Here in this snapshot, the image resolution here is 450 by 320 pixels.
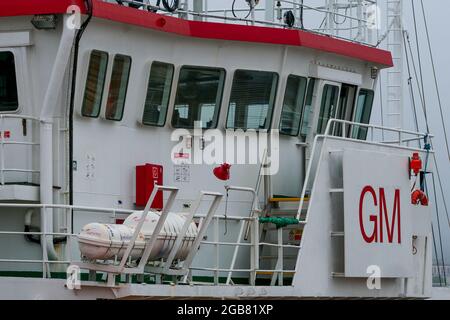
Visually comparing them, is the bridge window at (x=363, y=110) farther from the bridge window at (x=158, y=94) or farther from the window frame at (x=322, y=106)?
the bridge window at (x=158, y=94)

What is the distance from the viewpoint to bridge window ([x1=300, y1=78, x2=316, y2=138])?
19.0 meters

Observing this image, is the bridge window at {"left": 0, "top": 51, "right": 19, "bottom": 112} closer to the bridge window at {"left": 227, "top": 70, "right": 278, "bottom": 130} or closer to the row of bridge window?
the row of bridge window

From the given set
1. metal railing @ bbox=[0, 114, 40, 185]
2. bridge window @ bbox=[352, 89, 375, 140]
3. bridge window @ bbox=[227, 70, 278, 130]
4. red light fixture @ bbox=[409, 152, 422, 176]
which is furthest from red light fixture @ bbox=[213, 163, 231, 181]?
bridge window @ bbox=[352, 89, 375, 140]

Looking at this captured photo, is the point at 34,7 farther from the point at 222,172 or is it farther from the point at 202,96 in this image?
the point at 222,172

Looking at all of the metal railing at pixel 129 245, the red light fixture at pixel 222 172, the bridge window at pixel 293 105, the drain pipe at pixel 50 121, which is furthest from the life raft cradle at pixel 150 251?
the bridge window at pixel 293 105

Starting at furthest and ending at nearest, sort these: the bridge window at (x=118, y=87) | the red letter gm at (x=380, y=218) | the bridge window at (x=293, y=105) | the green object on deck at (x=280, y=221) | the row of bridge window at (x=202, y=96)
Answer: the bridge window at (x=293, y=105), the red letter gm at (x=380, y=218), the bridge window at (x=118, y=87), the row of bridge window at (x=202, y=96), the green object on deck at (x=280, y=221)

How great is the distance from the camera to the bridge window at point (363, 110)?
2022 centimetres

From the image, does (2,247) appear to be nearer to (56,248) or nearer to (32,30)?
(56,248)

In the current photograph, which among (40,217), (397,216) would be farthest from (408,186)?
(40,217)

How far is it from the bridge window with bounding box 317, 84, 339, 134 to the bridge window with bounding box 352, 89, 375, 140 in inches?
28.3

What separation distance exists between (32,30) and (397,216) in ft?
18.5

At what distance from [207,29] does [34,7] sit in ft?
8.73

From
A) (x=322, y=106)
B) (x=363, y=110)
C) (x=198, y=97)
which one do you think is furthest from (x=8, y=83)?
(x=363, y=110)

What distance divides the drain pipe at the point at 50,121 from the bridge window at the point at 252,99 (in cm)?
291
